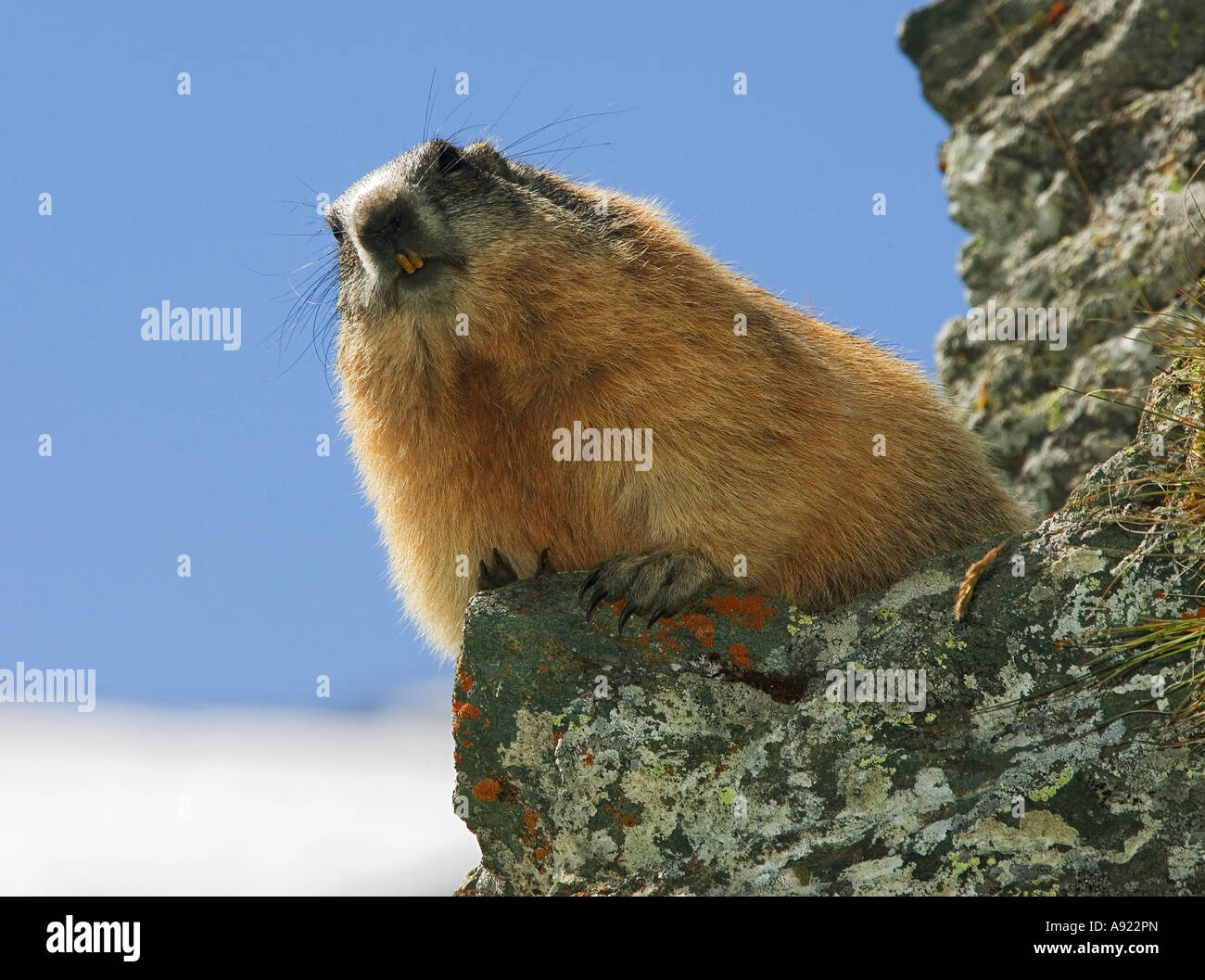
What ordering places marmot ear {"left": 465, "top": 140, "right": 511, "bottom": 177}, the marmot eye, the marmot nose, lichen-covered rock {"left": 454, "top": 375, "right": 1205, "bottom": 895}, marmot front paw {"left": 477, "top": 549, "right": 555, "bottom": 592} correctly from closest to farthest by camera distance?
lichen-covered rock {"left": 454, "top": 375, "right": 1205, "bottom": 895} < the marmot nose < the marmot eye < marmot front paw {"left": 477, "top": 549, "right": 555, "bottom": 592} < marmot ear {"left": 465, "top": 140, "right": 511, "bottom": 177}

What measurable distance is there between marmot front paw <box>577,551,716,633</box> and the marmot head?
141cm

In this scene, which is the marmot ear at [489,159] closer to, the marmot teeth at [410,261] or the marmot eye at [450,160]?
the marmot eye at [450,160]

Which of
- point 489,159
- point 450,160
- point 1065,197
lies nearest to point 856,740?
point 450,160

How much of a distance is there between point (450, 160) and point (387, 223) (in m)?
0.71

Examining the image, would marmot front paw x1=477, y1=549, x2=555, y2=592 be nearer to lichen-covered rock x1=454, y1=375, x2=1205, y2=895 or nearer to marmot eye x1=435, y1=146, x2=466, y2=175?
lichen-covered rock x1=454, y1=375, x2=1205, y2=895

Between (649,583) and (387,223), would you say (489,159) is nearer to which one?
(387,223)

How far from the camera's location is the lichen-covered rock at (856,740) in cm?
613

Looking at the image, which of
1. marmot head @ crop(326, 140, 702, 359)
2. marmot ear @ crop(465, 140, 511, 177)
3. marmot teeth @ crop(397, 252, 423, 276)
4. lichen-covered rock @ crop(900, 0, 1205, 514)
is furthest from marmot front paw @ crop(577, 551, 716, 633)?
lichen-covered rock @ crop(900, 0, 1205, 514)

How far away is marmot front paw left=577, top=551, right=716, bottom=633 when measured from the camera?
291 inches

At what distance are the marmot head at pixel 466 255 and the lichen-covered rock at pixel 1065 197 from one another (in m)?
5.13

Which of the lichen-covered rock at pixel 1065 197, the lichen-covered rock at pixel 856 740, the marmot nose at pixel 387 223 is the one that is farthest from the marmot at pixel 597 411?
the lichen-covered rock at pixel 1065 197

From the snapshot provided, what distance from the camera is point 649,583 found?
7441 millimetres

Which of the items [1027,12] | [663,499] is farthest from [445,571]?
[1027,12]
